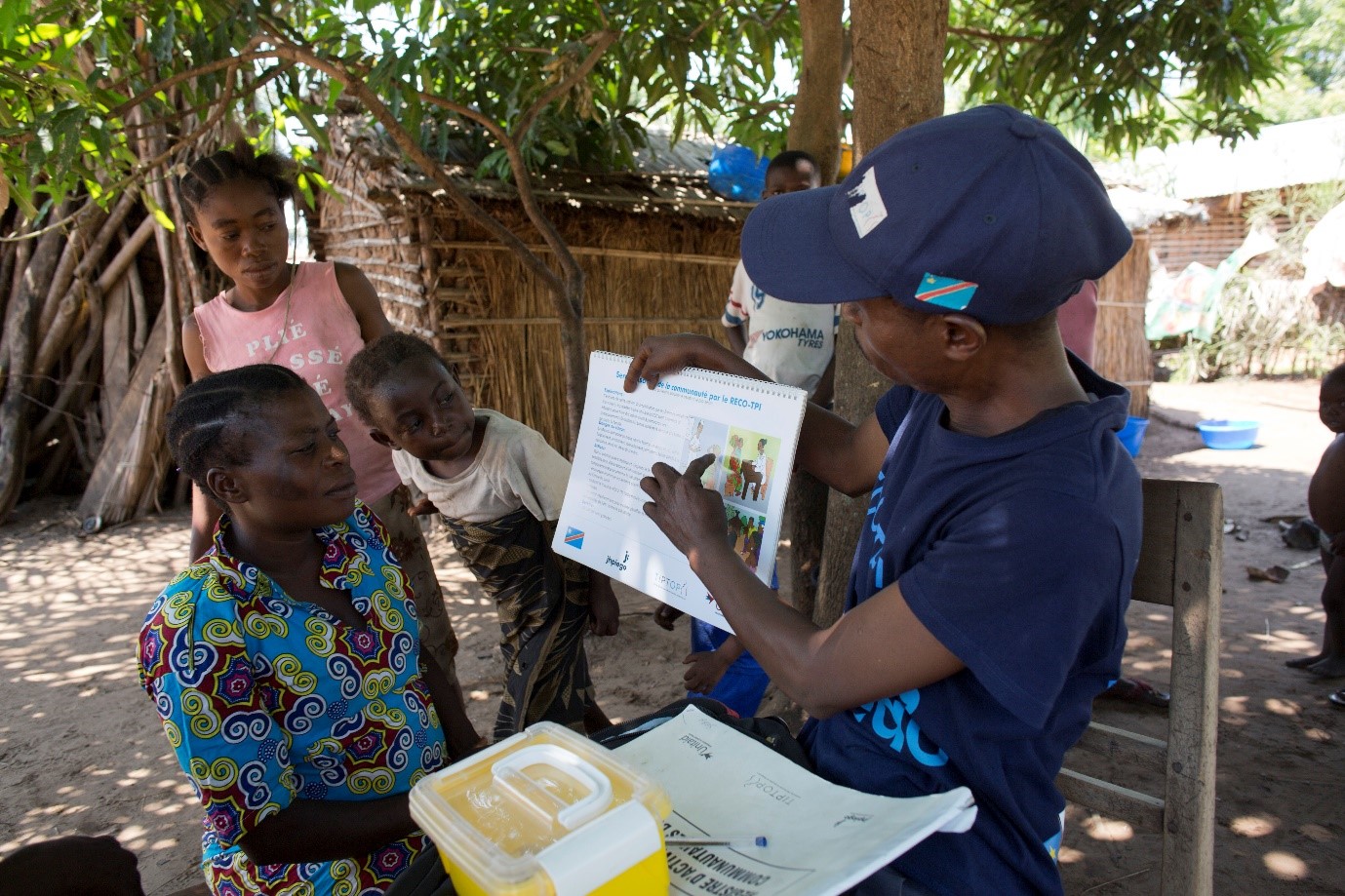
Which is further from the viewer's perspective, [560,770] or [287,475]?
[287,475]

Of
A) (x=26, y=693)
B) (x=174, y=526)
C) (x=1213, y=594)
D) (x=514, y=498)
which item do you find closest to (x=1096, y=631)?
(x=1213, y=594)

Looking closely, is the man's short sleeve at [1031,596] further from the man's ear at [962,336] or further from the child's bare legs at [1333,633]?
the child's bare legs at [1333,633]

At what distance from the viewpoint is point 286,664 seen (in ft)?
5.37

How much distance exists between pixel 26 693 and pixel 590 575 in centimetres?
332

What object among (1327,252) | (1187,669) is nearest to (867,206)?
(1187,669)

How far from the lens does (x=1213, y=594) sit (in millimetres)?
1477

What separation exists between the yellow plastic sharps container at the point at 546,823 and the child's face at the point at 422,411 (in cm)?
143

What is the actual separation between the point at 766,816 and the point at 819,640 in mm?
267

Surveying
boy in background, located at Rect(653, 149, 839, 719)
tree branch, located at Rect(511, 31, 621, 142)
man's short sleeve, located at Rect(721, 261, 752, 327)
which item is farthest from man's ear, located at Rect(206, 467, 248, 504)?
man's short sleeve, located at Rect(721, 261, 752, 327)

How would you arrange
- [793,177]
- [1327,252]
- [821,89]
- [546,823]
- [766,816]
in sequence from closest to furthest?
[546,823] < [766,816] < [793,177] < [821,89] < [1327,252]

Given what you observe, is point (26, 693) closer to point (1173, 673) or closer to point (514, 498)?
point (514, 498)

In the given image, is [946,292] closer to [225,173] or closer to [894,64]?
[894,64]

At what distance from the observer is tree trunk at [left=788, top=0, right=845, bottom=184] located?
12.0 feet

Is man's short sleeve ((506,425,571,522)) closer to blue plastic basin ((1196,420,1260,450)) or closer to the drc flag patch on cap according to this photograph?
the drc flag patch on cap
